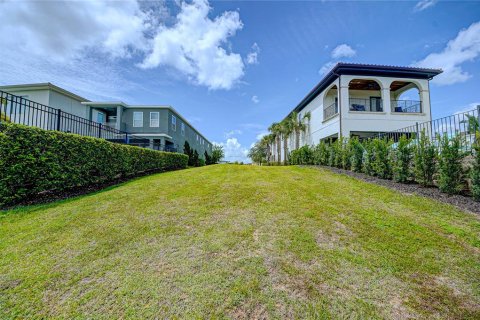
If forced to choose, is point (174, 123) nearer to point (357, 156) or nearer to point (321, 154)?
point (321, 154)

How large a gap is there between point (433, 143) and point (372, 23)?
7.44m

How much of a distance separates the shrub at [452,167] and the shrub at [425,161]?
543mm

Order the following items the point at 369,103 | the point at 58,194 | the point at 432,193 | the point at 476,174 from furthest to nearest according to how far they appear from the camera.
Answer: the point at 369,103, the point at 58,194, the point at 432,193, the point at 476,174

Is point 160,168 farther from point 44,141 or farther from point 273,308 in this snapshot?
point 273,308

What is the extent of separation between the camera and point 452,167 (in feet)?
19.5

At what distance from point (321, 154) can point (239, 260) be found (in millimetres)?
11418

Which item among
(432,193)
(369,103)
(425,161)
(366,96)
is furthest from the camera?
(366,96)

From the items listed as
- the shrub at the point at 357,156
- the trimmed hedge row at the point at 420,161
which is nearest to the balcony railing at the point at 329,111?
the trimmed hedge row at the point at 420,161

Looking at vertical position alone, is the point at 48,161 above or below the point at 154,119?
below

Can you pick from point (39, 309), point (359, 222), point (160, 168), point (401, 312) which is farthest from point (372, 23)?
point (39, 309)

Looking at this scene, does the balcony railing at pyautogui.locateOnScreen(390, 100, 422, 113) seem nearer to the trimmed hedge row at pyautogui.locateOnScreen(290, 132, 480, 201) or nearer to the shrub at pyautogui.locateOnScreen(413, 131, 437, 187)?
the trimmed hedge row at pyautogui.locateOnScreen(290, 132, 480, 201)

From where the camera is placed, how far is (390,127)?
15.0 metres

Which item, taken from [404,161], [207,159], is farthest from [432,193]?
[207,159]

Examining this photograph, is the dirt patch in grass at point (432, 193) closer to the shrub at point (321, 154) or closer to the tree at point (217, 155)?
the shrub at point (321, 154)
